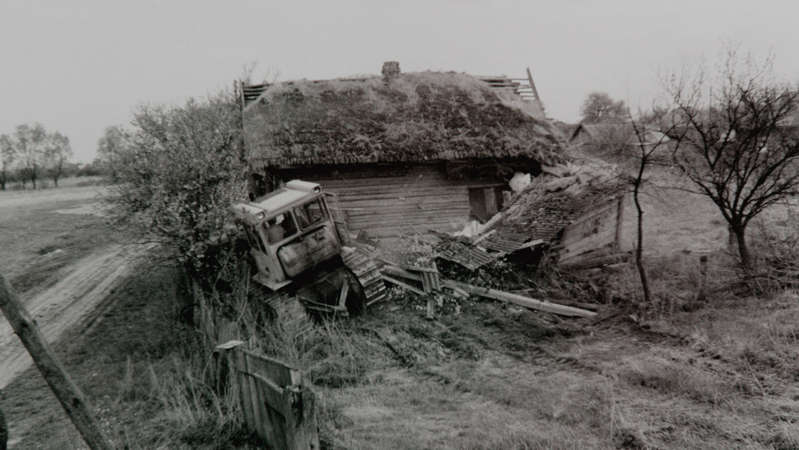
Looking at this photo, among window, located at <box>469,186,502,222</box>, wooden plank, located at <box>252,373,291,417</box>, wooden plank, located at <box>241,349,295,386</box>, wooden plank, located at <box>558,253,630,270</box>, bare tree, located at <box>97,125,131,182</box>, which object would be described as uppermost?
bare tree, located at <box>97,125,131,182</box>

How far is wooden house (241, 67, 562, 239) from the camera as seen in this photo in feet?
53.7

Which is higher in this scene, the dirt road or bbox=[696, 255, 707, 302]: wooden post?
bbox=[696, 255, 707, 302]: wooden post

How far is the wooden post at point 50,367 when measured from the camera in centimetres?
399

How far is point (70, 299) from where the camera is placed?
1455 centimetres

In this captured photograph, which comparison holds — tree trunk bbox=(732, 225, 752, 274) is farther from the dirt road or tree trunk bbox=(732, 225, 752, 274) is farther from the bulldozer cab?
the dirt road

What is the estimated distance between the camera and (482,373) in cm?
784

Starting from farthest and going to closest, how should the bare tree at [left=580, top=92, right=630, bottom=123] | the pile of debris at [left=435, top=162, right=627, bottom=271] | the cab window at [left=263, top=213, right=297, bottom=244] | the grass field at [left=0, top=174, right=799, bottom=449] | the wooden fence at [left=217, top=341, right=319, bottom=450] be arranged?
the bare tree at [left=580, top=92, right=630, bottom=123] < the pile of debris at [left=435, top=162, right=627, bottom=271] < the cab window at [left=263, top=213, right=297, bottom=244] < the grass field at [left=0, top=174, right=799, bottom=449] < the wooden fence at [left=217, top=341, right=319, bottom=450]

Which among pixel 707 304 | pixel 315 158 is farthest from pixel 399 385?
pixel 315 158

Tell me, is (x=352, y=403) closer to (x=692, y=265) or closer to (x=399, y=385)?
(x=399, y=385)

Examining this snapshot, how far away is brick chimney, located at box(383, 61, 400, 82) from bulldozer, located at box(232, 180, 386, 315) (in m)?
9.89

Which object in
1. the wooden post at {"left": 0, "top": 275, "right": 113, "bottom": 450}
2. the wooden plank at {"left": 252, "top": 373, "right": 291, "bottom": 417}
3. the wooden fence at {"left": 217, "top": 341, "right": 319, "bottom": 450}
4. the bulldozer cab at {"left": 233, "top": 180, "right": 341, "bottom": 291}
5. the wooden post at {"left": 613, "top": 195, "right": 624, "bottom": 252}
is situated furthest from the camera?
the wooden post at {"left": 613, "top": 195, "right": 624, "bottom": 252}

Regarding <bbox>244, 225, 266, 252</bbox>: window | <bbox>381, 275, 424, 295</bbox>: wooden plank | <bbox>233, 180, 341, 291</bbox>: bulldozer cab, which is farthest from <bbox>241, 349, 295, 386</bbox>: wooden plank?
<bbox>381, 275, 424, 295</bbox>: wooden plank

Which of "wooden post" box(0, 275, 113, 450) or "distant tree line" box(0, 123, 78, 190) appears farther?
"distant tree line" box(0, 123, 78, 190)

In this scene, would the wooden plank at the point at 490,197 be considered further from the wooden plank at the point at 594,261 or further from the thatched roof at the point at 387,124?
the wooden plank at the point at 594,261
